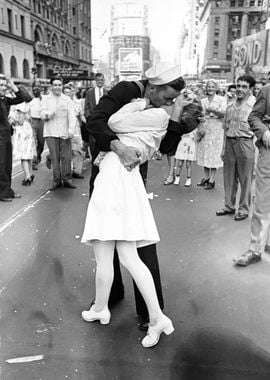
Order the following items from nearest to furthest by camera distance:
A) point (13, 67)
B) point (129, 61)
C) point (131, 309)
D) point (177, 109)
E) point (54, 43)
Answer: point (177, 109), point (131, 309), point (13, 67), point (129, 61), point (54, 43)

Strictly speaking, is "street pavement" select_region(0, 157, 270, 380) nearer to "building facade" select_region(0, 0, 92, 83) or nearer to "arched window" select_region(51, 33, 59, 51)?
"building facade" select_region(0, 0, 92, 83)

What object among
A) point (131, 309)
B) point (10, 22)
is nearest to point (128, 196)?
point (131, 309)

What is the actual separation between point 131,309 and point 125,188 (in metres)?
1.19

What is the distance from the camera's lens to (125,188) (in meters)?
2.55

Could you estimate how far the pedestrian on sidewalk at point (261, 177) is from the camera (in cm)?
392

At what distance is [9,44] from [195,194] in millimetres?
42059

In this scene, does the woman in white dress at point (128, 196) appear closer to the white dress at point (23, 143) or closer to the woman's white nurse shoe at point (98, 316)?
the woman's white nurse shoe at point (98, 316)

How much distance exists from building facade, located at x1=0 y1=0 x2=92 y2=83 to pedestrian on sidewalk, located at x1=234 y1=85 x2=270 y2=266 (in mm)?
32524

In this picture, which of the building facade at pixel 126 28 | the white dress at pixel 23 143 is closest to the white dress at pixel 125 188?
the white dress at pixel 23 143

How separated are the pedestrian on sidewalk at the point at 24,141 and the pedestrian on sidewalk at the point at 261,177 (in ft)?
15.6

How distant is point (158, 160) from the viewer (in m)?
10.6

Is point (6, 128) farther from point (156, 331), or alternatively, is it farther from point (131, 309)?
point (156, 331)

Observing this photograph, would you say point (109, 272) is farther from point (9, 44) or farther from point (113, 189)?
point (9, 44)

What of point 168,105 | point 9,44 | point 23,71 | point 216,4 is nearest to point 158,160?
point 168,105
